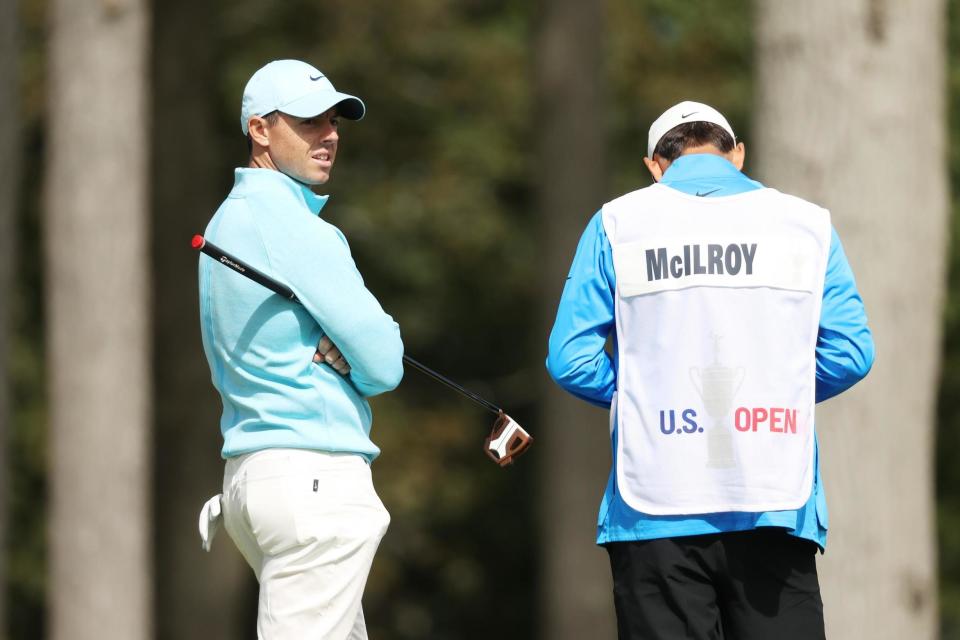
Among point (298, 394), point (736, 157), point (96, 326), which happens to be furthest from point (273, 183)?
point (96, 326)

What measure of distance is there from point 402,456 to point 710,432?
50.6 feet

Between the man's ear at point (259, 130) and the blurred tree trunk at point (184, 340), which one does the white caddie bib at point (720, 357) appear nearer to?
the man's ear at point (259, 130)

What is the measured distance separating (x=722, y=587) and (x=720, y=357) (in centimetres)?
51

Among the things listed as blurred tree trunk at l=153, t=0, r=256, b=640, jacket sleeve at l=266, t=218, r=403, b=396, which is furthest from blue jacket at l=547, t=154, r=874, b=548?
blurred tree trunk at l=153, t=0, r=256, b=640

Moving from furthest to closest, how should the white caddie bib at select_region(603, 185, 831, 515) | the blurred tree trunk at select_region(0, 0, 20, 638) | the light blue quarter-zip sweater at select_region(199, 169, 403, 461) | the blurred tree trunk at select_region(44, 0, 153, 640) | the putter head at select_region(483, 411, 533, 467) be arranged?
the blurred tree trunk at select_region(44, 0, 153, 640) → the blurred tree trunk at select_region(0, 0, 20, 638) → the putter head at select_region(483, 411, 533, 467) → the light blue quarter-zip sweater at select_region(199, 169, 403, 461) → the white caddie bib at select_region(603, 185, 831, 515)

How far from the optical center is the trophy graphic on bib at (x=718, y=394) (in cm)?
412

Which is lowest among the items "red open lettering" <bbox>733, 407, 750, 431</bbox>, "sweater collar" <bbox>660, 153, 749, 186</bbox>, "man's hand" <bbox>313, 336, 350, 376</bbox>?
"red open lettering" <bbox>733, 407, 750, 431</bbox>

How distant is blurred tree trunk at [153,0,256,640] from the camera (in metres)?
16.4

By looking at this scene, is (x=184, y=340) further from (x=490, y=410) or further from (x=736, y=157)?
(x=736, y=157)

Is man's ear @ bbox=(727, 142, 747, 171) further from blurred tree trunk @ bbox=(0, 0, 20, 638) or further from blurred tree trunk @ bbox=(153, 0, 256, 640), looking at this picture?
blurred tree trunk @ bbox=(153, 0, 256, 640)

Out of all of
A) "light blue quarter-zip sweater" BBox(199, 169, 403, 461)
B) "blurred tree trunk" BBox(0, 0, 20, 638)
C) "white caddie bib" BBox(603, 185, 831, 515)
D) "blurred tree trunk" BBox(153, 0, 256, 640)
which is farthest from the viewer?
"blurred tree trunk" BBox(153, 0, 256, 640)

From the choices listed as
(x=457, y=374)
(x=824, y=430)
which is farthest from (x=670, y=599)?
(x=457, y=374)

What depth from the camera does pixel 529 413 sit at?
22.2 m

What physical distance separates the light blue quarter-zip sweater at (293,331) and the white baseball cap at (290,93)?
0.17 meters
